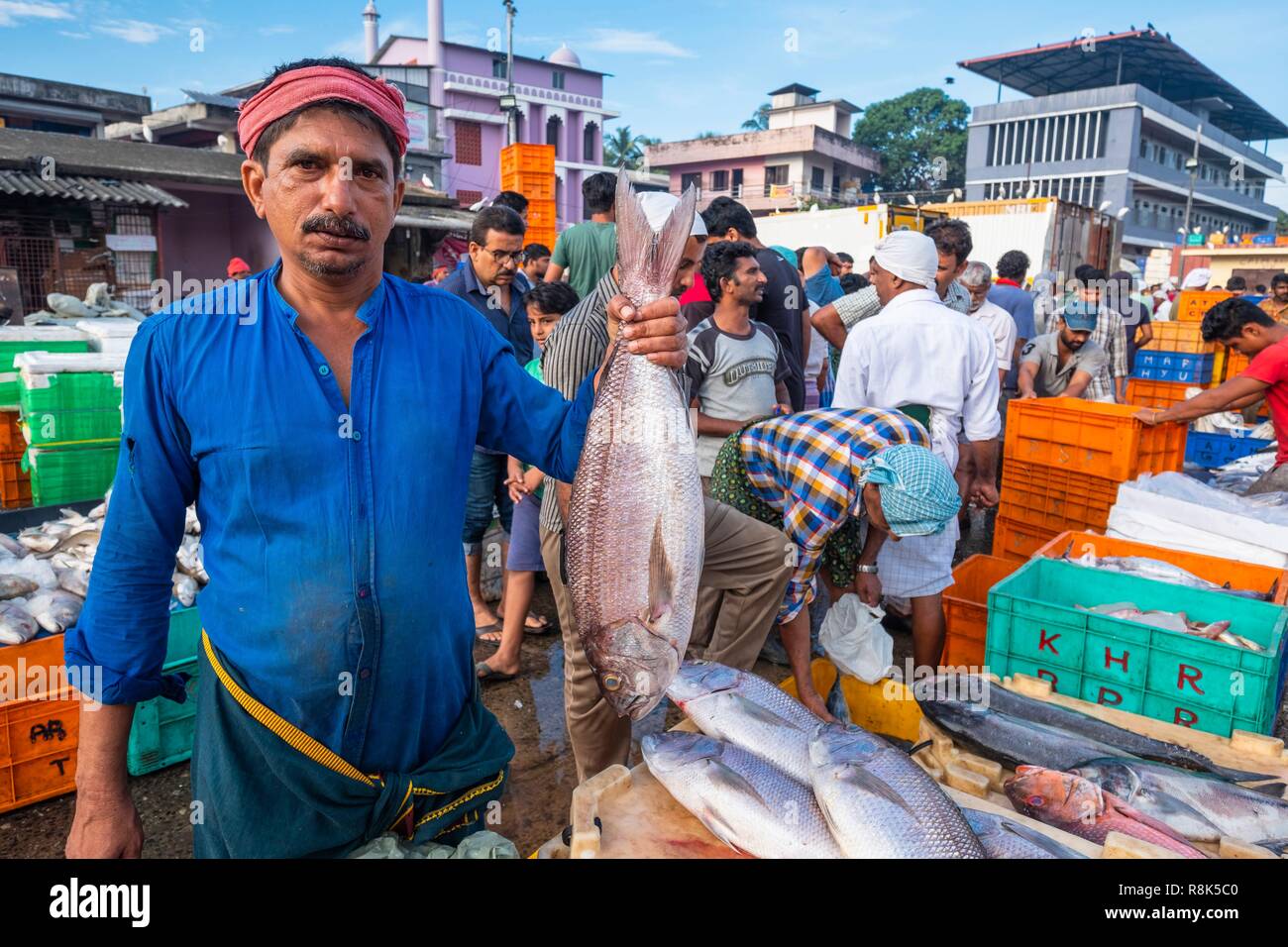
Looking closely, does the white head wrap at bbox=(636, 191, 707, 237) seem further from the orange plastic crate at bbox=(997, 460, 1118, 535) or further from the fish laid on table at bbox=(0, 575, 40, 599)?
the orange plastic crate at bbox=(997, 460, 1118, 535)

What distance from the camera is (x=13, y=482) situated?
5867 millimetres

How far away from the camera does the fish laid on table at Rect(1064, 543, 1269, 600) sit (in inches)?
153

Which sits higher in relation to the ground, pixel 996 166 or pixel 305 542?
pixel 996 166

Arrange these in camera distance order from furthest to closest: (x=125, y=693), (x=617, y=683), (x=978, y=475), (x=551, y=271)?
(x=551, y=271) → (x=978, y=475) → (x=617, y=683) → (x=125, y=693)

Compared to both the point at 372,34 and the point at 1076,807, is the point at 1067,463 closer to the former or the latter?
the point at 1076,807

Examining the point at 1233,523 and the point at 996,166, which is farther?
the point at 996,166

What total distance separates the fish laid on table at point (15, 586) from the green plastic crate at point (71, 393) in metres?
2.01

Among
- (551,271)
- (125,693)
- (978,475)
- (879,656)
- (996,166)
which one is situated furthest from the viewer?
(996,166)

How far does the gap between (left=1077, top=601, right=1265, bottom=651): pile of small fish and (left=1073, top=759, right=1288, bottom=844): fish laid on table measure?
0.87m

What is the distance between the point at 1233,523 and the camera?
4363mm

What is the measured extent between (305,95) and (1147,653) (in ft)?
11.0

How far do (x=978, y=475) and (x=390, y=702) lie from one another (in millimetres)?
3961
